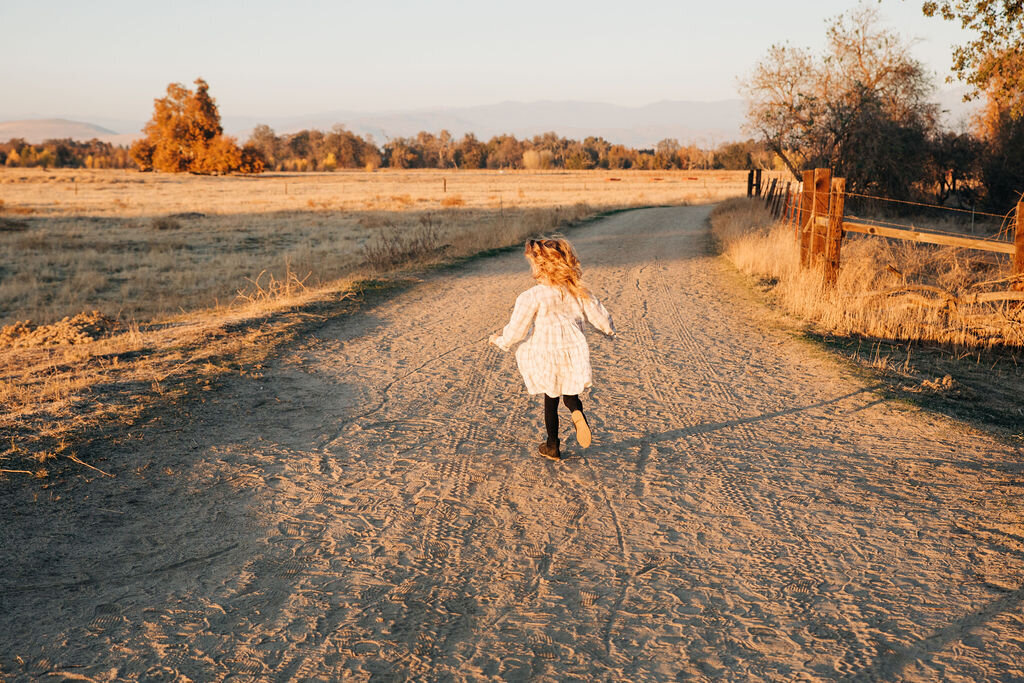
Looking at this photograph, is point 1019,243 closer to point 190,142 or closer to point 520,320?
point 520,320

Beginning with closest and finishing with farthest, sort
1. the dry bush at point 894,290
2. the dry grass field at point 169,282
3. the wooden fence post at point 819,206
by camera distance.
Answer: the dry grass field at point 169,282, the dry bush at point 894,290, the wooden fence post at point 819,206

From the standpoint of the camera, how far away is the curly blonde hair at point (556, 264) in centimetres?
505

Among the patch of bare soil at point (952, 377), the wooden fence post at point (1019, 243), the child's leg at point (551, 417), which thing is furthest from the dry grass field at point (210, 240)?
the wooden fence post at point (1019, 243)

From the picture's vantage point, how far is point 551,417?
16.9ft

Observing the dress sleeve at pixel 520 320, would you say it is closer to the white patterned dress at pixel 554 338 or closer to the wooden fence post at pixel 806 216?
the white patterned dress at pixel 554 338

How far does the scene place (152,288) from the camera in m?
16.1

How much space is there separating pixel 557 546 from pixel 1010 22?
46.0 feet

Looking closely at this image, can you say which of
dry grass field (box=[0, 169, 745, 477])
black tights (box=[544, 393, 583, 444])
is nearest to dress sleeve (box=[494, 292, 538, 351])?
black tights (box=[544, 393, 583, 444])

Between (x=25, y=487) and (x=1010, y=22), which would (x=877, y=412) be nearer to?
(x=25, y=487)

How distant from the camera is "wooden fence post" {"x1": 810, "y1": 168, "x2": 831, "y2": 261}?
1136 centimetres

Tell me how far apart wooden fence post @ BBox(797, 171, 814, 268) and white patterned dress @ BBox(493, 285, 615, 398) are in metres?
8.10

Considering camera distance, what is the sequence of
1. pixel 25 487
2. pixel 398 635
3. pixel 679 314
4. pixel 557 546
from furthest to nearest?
pixel 679 314 → pixel 25 487 → pixel 557 546 → pixel 398 635

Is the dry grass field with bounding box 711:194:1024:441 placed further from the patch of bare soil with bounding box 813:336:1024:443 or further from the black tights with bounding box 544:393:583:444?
the black tights with bounding box 544:393:583:444

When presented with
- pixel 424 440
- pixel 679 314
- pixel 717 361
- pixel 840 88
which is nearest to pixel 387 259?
pixel 679 314
